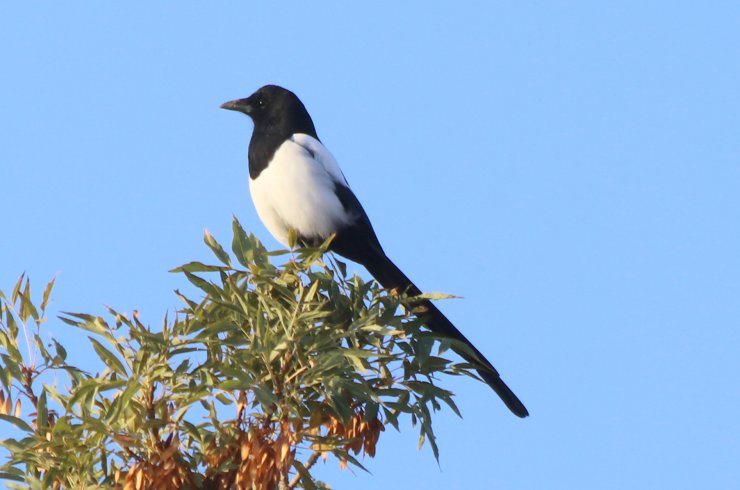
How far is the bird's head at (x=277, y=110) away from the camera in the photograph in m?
5.25

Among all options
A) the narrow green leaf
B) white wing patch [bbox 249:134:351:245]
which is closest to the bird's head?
white wing patch [bbox 249:134:351:245]

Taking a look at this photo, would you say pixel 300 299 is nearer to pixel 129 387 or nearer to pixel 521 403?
pixel 129 387

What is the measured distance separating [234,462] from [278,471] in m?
0.18

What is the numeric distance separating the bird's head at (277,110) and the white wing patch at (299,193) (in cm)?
20

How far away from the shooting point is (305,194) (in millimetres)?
4875

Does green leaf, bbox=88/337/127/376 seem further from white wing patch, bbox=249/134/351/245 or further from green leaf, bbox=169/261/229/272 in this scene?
white wing patch, bbox=249/134/351/245

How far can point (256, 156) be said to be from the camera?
5.09 meters

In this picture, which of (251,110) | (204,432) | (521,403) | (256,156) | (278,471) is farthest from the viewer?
(251,110)

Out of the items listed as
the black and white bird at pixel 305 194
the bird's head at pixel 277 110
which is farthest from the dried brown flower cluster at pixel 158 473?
the bird's head at pixel 277 110

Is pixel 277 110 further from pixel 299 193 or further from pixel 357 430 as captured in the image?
pixel 357 430

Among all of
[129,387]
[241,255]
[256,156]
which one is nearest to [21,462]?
[129,387]

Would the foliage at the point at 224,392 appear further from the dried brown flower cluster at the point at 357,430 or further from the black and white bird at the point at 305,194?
the black and white bird at the point at 305,194

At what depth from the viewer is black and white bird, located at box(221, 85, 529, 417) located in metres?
4.89

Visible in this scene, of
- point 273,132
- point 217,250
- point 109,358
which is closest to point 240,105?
point 273,132
